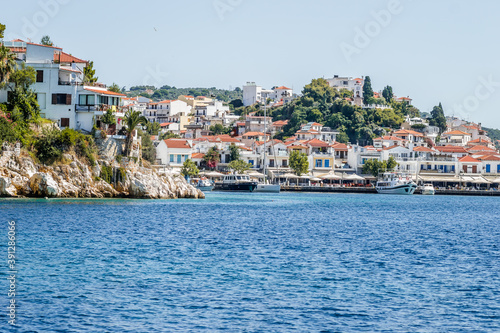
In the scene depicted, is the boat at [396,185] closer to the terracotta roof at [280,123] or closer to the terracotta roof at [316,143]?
the terracotta roof at [316,143]

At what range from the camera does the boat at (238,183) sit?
94938 millimetres

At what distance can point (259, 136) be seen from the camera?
134 m

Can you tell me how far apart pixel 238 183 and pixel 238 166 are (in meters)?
9.98

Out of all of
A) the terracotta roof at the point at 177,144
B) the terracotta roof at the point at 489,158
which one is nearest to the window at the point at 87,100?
the terracotta roof at the point at 177,144

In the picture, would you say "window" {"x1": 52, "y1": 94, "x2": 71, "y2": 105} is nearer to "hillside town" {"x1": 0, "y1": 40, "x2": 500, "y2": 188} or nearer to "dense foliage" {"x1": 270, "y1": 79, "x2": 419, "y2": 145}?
"hillside town" {"x1": 0, "y1": 40, "x2": 500, "y2": 188}

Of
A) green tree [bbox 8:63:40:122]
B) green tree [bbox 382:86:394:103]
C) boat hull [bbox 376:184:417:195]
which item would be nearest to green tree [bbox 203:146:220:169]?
boat hull [bbox 376:184:417:195]

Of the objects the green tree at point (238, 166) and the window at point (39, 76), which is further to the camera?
the green tree at point (238, 166)

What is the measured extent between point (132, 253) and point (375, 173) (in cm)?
8382

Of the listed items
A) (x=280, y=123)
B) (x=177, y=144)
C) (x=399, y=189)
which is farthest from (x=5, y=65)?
(x=280, y=123)

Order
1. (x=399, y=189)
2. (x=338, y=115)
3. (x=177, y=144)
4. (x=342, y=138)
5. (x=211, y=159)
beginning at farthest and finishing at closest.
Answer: (x=338, y=115) < (x=342, y=138) < (x=211, y=159) < (x=177, y=144) < (x=399, y=189)

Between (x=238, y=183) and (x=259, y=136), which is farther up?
(x=259, y=136)

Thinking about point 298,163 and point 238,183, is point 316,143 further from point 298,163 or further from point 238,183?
point 238,183

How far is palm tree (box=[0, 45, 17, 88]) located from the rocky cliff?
25.2 ft

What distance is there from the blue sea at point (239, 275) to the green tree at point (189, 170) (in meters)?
53.2
